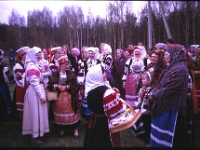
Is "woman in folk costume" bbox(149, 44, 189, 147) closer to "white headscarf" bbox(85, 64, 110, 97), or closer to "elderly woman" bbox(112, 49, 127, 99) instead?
"white headscarf" bbox(85, 64, 110, 97)

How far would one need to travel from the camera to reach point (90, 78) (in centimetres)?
245

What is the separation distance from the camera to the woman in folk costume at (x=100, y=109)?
2303 mm

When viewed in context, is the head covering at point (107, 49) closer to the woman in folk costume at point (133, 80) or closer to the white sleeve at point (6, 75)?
the woman in folk costume at point (133, 80)

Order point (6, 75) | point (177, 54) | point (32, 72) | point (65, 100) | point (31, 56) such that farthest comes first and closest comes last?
point (6, 75) < point (65, 100) < point (31, 56) < point (32, 72) < point (177, 54)

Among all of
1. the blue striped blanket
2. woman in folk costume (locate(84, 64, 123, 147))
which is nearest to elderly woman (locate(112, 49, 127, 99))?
the blue striped blanket

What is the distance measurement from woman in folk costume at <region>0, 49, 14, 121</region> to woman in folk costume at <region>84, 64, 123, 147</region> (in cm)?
285

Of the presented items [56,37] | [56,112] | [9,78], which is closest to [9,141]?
[56,112]

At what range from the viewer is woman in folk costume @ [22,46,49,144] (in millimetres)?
3579

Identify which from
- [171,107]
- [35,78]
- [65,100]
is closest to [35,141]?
[65,100]

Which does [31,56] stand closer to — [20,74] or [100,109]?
[20,74]

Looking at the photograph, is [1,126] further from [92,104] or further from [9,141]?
[92,104]

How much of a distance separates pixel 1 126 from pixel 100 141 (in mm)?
3519

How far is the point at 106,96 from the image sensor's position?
227cm

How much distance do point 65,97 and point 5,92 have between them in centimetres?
176
